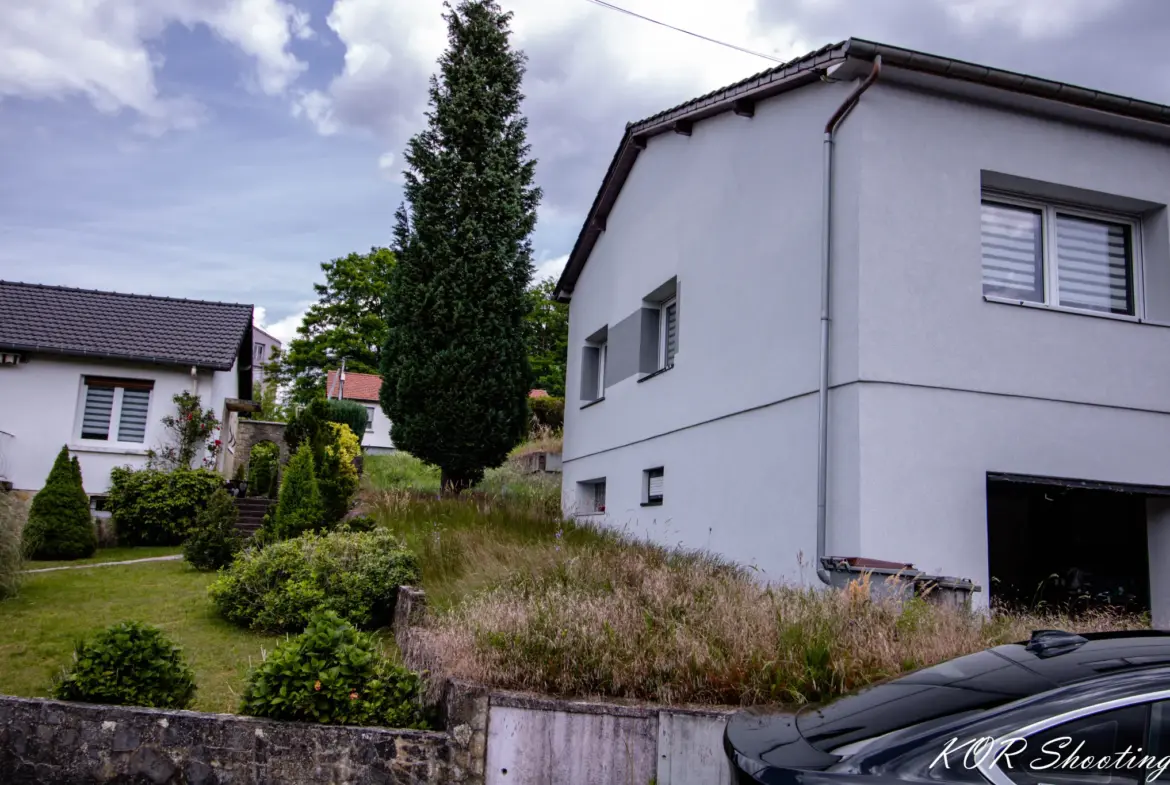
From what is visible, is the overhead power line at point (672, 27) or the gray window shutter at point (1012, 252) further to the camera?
the overhead power line at point (672, 27)

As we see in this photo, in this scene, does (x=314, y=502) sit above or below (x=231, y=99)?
below

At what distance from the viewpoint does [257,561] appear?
8805mm

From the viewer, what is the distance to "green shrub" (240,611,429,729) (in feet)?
17.4

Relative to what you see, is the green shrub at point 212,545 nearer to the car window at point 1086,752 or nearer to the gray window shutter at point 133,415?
the gray window shutter at point 133,415

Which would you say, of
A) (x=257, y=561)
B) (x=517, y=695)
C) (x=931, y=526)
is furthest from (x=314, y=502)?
(x=931, y=526)

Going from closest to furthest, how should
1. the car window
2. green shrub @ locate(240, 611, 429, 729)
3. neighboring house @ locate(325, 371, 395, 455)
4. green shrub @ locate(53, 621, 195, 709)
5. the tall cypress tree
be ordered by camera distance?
the car window → green shrub @ locate(240, 611, 429, 729) → green shrub @ locate(53, 621, 195, 709) → the tall cypress tree → neighboring house @ locate(325, 371, 395, 455)

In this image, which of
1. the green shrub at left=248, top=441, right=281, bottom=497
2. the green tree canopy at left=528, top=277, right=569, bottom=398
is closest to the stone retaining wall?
the green shrub at left=248, top=441, right=281, bottom=497

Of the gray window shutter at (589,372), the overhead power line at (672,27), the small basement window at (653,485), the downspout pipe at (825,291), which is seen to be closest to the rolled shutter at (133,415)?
the gray window shutter at (589,372)

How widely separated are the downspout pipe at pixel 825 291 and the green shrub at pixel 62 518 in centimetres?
1239

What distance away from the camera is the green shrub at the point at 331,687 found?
17.4ft

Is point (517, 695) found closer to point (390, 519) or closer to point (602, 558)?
point (602, 558)

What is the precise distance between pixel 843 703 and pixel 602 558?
4628 mm

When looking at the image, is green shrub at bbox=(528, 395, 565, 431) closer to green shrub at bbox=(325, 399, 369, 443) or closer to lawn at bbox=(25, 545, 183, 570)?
green shrub at bbox=(325, 399, 369, 443)

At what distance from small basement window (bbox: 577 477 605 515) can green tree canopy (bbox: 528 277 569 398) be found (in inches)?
996
